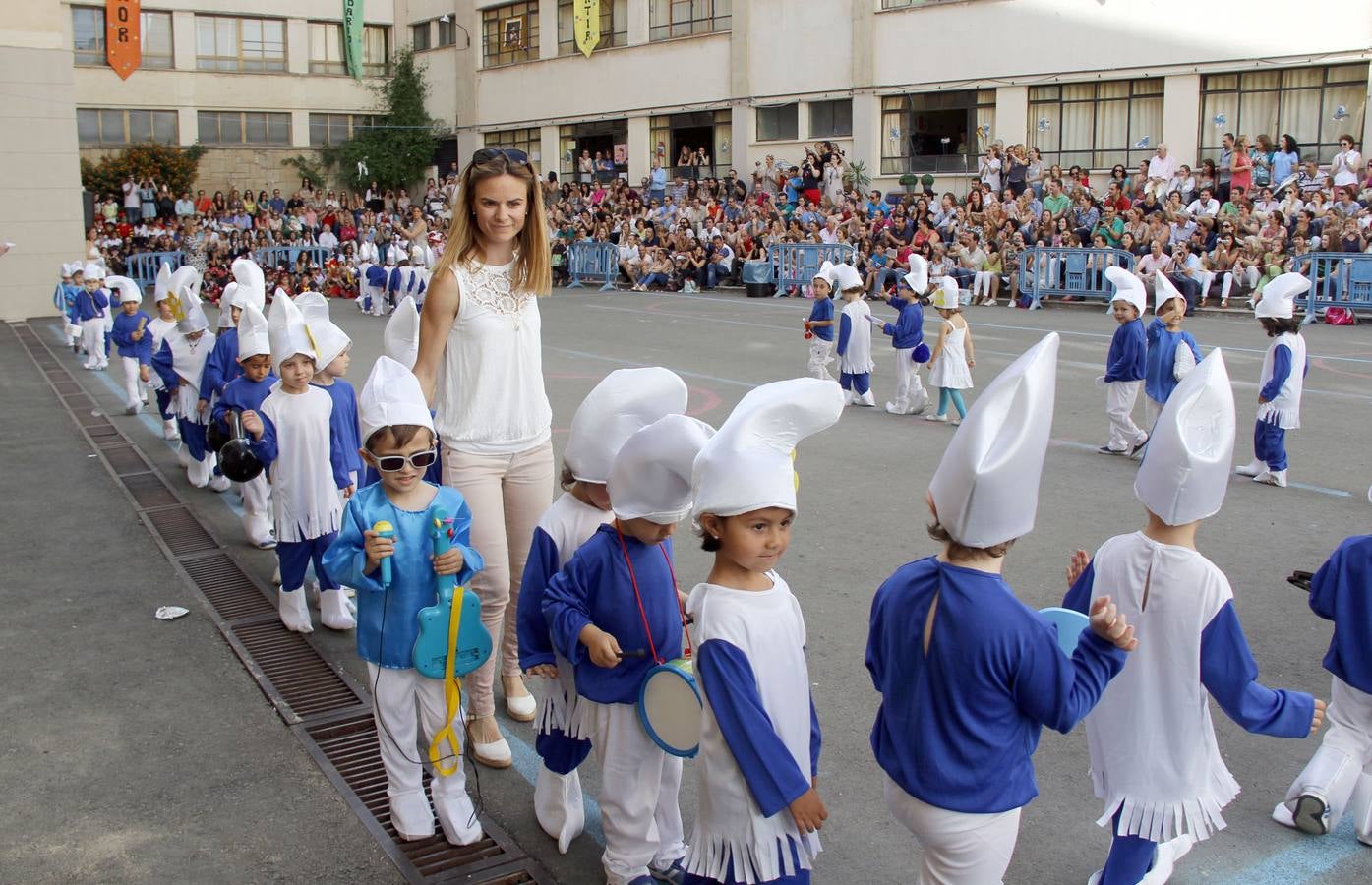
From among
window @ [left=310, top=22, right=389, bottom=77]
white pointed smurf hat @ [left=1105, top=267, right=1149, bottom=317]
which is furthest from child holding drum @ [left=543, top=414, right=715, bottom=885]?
window @ [left=310, top=22, right=389, bottom=77]

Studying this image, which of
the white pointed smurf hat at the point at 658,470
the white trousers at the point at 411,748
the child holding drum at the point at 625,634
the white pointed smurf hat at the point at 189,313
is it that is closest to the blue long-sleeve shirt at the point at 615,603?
the child holding drum at the point at 625,634

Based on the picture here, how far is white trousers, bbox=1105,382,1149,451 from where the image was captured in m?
10.5

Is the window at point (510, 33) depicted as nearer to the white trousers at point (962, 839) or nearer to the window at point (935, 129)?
the window at point (935, 129)

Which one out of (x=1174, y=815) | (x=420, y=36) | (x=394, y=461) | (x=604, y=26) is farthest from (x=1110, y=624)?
(x=420, y=36)

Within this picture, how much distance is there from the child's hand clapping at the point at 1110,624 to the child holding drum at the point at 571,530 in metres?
1.37

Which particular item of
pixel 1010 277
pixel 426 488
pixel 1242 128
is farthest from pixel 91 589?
pixel 1242 128

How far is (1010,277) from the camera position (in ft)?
78.3

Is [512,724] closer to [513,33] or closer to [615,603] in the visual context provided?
[615,603]

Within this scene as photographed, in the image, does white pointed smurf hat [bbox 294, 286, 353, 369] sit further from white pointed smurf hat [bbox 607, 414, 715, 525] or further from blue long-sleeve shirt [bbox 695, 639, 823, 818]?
blue long-sleeve shirt [bbox 695, 639, 823, 818]

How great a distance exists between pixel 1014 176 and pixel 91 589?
23965mm

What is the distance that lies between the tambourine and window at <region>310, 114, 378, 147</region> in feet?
156

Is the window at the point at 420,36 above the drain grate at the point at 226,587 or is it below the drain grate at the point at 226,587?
above

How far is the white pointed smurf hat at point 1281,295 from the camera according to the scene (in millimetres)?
8898

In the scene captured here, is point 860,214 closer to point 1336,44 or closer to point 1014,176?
point 1014,176
